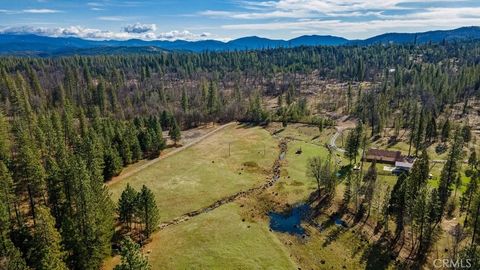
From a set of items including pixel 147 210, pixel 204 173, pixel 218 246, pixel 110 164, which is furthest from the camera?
pixel 204 173

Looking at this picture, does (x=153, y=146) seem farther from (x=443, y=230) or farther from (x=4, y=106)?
(x=443, y=230)

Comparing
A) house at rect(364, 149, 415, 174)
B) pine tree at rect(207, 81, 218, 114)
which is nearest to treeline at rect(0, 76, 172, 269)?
house at rect(364, 149, 415, 174)

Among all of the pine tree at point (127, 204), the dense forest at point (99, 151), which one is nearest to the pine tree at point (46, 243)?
the dense forest at point (99, 151)

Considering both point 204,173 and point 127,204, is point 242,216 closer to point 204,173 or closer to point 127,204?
point 127,204

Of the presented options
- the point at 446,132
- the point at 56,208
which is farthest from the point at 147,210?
the point at 446,132

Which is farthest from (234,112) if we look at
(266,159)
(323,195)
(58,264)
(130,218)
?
(58,264)

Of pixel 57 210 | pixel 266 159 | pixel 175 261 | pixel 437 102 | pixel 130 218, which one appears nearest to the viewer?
pixel 175 261

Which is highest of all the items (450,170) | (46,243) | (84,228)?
(46,243)
